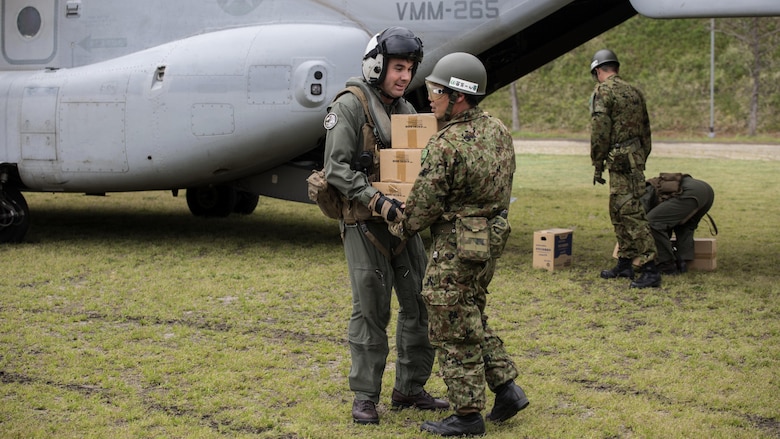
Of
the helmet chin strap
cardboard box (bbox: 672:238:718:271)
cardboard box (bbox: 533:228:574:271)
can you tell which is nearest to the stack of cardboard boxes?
the helmet chin strap

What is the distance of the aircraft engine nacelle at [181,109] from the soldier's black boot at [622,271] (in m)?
3.42

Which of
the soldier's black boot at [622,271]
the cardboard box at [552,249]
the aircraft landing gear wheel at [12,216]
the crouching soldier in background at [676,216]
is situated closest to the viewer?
the soldier's black boot at [622,271]

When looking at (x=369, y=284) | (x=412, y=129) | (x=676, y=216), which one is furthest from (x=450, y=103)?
(x=676, y=216)

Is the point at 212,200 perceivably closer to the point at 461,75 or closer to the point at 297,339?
the point at 297,339

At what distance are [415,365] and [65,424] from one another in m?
1.98

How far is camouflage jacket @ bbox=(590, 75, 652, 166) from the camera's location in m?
8.74

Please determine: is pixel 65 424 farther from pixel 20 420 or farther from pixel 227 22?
pixel 227 22

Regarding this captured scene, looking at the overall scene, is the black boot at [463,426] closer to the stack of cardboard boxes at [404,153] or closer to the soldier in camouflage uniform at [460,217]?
the soldier in camouflage uniform at [460,217]

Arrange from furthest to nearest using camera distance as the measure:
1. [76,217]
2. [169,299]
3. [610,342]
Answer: [76,217]
[169,299]
[610,342]

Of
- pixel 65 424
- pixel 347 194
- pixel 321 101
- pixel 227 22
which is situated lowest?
pixel 65 424

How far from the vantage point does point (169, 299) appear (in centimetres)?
815

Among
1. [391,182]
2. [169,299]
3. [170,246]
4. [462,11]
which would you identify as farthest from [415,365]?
[170,246]

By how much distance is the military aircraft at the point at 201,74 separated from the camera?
387 inches

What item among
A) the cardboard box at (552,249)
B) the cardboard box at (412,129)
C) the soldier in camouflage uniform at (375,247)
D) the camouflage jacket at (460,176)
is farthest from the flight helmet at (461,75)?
the cardboard box at (552,249)
